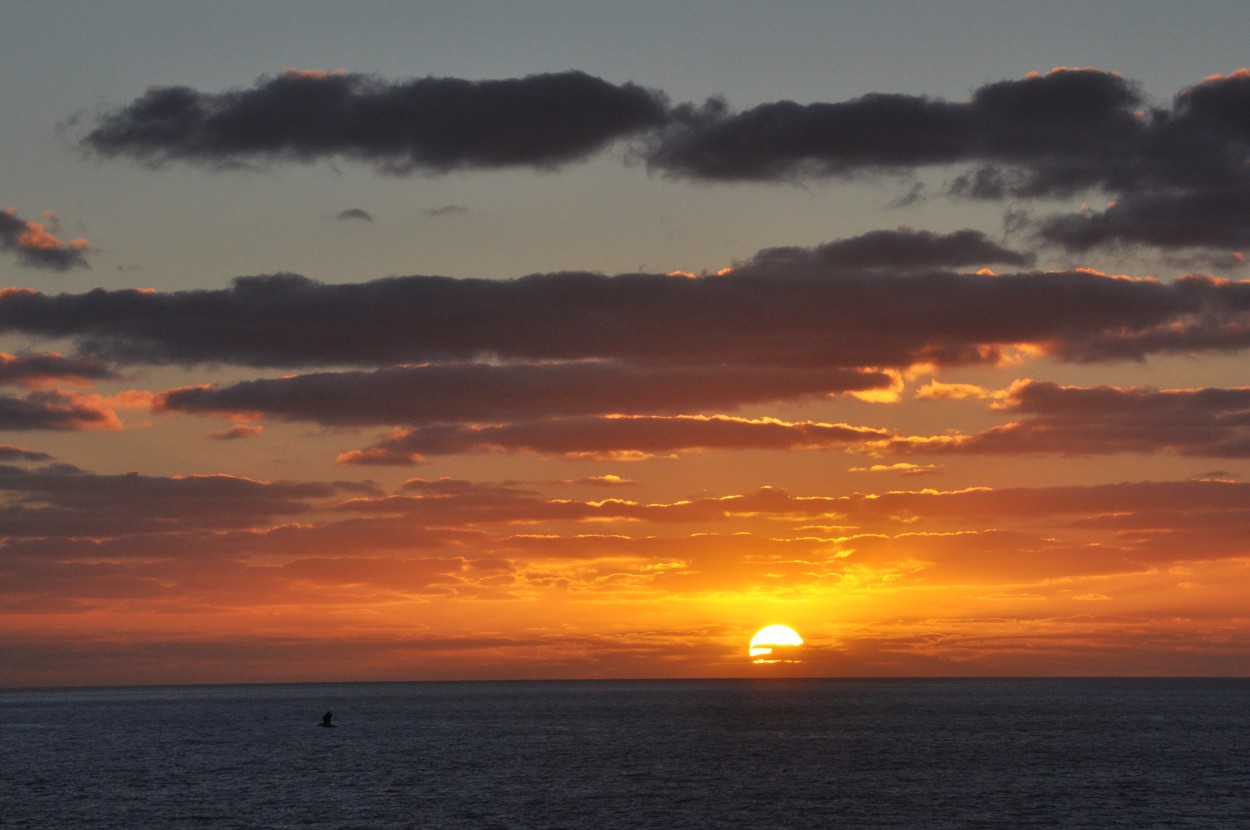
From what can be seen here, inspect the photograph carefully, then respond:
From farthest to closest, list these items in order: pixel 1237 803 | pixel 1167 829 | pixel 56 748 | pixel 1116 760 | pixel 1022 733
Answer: pixel 1022 733 < pixel 56 748 < pixel 1116 760 < pixel 1237 803 < pixel 1167 829

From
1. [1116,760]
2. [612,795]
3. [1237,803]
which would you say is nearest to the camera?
[1237,803]

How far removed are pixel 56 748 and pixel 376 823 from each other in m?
103

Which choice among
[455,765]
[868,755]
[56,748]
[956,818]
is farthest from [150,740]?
[956,818]

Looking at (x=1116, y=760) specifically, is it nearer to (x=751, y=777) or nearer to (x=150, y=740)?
(x=751, y=777)

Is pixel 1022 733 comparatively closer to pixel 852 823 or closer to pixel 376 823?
pixel 852 823

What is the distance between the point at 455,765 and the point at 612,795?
119 ft

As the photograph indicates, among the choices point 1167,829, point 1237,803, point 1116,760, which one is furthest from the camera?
point 1116,760

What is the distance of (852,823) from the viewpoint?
86.6 metres

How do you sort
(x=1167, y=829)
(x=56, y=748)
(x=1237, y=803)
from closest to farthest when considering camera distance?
(x=1167, y=829) → (x=1237, y=803) → (x=56, y=748)

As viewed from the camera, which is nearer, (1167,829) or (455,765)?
(1167,829)

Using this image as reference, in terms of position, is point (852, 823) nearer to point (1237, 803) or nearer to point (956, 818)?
point (956, 818)

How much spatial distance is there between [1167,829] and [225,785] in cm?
7481

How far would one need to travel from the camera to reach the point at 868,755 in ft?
464

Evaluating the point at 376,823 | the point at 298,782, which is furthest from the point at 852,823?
the point at 298,782
